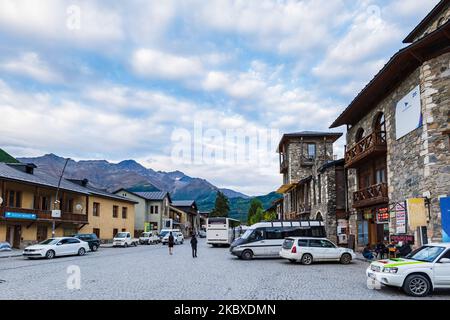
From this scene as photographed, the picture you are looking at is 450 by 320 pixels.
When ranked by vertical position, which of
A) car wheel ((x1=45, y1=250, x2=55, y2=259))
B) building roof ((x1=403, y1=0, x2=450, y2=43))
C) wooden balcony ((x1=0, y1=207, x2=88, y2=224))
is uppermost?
building roof ((x1=403, y1=0, x2=450, y2=43))

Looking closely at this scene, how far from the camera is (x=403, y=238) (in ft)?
66.8

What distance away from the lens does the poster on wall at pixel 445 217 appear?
17062 millimetres

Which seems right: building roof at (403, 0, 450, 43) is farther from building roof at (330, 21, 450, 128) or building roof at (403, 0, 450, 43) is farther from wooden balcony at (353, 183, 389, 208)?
wooden balcony at (353, 183, 389, 208)

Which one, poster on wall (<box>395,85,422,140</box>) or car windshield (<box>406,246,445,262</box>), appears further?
poster on wall (<box>395,85,422,140</box>)

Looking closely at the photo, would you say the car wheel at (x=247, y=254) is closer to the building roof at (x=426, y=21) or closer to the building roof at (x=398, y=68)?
the building roof at (x=398, y=68)

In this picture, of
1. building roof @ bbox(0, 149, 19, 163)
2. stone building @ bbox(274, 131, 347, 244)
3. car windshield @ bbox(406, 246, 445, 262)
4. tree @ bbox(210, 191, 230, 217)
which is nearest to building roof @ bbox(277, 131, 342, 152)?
stone building @ bbox(274, 131, 347, 244)

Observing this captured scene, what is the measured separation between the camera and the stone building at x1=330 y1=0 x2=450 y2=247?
18.1 meters

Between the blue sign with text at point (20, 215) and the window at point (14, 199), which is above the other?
the window at point (14, 199)

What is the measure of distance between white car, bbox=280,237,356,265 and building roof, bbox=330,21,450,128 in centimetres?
911

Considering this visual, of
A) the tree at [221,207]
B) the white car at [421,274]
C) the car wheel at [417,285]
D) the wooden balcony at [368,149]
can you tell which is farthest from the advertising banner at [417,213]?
the tree at [221,207]

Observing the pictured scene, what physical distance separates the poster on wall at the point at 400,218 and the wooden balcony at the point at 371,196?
2.68 meters

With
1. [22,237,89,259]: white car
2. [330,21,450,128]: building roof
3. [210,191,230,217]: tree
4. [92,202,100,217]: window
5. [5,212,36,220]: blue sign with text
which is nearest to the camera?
[330,21,450,128]: building roof

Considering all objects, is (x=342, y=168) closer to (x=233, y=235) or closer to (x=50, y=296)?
(x=233, y=235)
